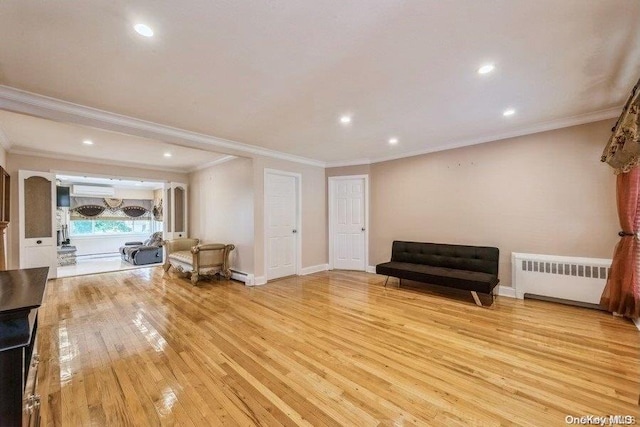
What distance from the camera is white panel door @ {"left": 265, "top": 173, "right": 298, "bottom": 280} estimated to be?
16.6 feet

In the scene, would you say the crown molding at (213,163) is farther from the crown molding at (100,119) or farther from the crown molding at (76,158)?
the crown molding at (100,119)

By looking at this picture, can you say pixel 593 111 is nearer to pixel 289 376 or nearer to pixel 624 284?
pixel 624 284

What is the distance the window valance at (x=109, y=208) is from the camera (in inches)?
353

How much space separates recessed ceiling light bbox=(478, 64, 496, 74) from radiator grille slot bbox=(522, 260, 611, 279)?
9.30 feet

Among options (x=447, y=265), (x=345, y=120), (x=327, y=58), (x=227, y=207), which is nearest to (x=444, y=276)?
(x=447, y=265)

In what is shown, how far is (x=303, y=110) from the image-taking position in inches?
122

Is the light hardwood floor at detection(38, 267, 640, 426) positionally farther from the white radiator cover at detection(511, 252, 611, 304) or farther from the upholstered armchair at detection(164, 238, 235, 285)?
the upholstered armchair at detection(164, 238, 235, 285)

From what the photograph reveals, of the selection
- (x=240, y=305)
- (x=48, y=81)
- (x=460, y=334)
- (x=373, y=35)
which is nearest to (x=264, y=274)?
(x=240, y=305)

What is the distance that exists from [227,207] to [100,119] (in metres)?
2.74

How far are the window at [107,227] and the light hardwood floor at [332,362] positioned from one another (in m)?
7.04

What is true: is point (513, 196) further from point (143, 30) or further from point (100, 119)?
point (100, 119)

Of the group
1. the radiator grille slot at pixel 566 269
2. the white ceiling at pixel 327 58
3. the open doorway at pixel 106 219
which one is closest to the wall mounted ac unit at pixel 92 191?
the open doorway at pixel 106 219

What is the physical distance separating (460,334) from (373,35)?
2934 millimetres

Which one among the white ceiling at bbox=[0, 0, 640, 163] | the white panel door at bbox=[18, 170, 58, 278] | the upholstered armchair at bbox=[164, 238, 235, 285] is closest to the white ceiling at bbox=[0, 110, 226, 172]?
the white panel door at bbox=[18, 170, 58, 278]
